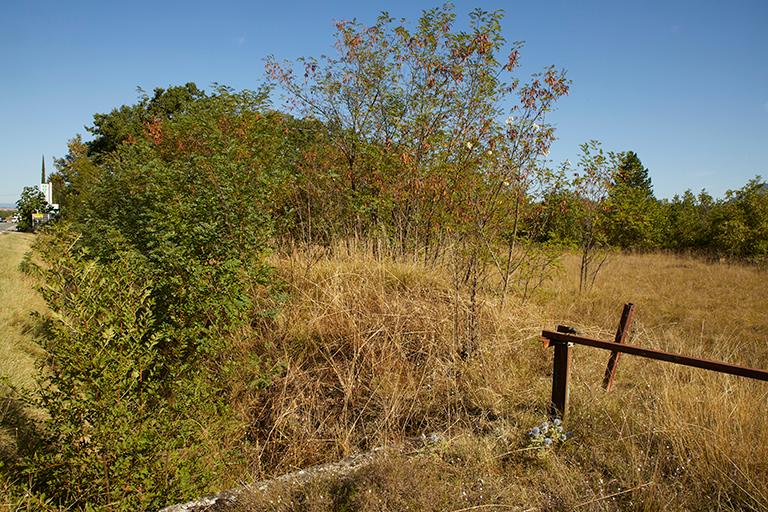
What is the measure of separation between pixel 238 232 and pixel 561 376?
3040 mm

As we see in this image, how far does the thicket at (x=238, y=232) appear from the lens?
9.05 feet

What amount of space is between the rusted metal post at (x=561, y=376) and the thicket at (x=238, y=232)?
41.8 inches

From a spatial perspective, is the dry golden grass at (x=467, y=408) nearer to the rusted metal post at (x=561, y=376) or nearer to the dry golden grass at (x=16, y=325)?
the rusted metal post at (x=561, y=376)

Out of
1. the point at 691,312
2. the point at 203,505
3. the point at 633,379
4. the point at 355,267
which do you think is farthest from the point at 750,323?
the point at 203,505

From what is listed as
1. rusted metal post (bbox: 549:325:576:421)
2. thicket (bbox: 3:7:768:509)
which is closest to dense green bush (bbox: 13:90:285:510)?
thicket (bbox: 3:7:768:509)

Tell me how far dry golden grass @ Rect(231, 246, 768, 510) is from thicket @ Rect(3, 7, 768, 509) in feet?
0.96

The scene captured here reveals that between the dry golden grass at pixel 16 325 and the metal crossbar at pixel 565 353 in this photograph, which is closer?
the metal crossbar at pixel 565 353

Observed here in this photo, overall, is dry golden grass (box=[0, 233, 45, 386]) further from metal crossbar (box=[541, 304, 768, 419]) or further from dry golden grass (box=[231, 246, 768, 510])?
metal crossbar (box=[541, 304, 768, 419])

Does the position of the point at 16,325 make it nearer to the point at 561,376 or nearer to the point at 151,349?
the point at 151,349

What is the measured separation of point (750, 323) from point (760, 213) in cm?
1089

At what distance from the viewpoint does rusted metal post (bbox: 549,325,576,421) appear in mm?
3102

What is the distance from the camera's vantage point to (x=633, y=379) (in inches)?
161

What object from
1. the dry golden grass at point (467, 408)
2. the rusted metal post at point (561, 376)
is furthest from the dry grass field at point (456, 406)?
the rusted metal post at point (561, 376)

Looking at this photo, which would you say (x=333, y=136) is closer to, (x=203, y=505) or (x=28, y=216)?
(x=203, y=505)
